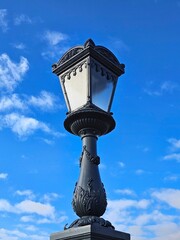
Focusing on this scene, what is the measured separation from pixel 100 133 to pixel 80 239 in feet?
3.64

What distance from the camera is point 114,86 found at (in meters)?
4.14

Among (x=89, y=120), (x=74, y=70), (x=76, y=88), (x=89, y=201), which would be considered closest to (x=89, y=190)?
(x=89, y=201)

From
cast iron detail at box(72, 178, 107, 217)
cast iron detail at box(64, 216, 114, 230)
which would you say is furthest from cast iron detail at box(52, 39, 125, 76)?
cast iron detail at box(64, 216, 114, 230)

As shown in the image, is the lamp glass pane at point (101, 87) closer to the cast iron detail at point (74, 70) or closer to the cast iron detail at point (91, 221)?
the cast iron detail at point (74, 70)

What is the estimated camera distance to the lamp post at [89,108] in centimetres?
342

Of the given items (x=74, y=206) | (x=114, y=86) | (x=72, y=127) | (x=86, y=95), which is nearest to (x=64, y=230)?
(x=74, y=206)

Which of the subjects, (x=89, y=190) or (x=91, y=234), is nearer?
(x=91, y=234)

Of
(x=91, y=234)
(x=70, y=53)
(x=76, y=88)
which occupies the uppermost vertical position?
(x=70, y=53)

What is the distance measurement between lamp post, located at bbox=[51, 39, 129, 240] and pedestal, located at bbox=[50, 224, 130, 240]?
12 millimetres

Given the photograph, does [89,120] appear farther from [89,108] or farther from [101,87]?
[101,87]

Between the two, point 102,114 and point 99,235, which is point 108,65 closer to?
point 102,114

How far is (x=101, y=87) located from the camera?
399 cm

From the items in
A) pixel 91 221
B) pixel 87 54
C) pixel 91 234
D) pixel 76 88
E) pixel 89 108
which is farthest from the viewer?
pixel 76 88

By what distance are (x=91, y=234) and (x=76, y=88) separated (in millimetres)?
1489
